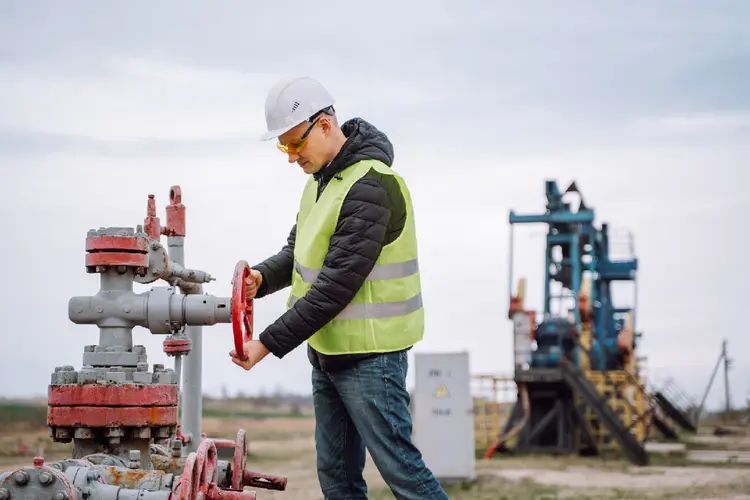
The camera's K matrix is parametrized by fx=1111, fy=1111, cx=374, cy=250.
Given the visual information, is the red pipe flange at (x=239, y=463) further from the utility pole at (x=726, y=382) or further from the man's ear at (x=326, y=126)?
the utility pole at (x=726, y=382)

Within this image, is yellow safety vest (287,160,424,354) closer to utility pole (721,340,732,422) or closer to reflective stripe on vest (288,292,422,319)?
reflective stripe on vest (288,292,422,319)

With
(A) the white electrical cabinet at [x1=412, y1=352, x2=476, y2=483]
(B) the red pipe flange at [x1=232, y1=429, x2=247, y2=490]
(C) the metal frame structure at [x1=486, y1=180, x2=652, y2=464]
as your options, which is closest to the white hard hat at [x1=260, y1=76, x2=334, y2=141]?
(B) the red pipe flange at [x1=232, y1=429, x2=247, y2=490]

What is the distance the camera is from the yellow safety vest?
13.5ft

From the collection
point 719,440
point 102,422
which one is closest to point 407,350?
point 102,422

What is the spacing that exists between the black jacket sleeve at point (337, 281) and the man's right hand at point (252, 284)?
328 mm

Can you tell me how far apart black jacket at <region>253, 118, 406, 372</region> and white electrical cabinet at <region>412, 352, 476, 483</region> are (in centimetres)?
776

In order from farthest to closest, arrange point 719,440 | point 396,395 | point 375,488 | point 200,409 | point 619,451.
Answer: point 719,440
point 619,451
point 375,488
point 200,409
point 396,395

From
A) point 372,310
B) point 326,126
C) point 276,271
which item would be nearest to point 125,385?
point 276,271

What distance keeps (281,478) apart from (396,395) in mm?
1085

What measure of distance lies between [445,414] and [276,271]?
775 centimetres

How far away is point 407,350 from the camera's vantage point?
422cm

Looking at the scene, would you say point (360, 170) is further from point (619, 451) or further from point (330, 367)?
point (619, 451)

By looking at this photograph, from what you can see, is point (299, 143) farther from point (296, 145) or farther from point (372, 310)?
point (372, 310)

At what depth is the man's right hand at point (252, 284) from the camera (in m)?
4.32
